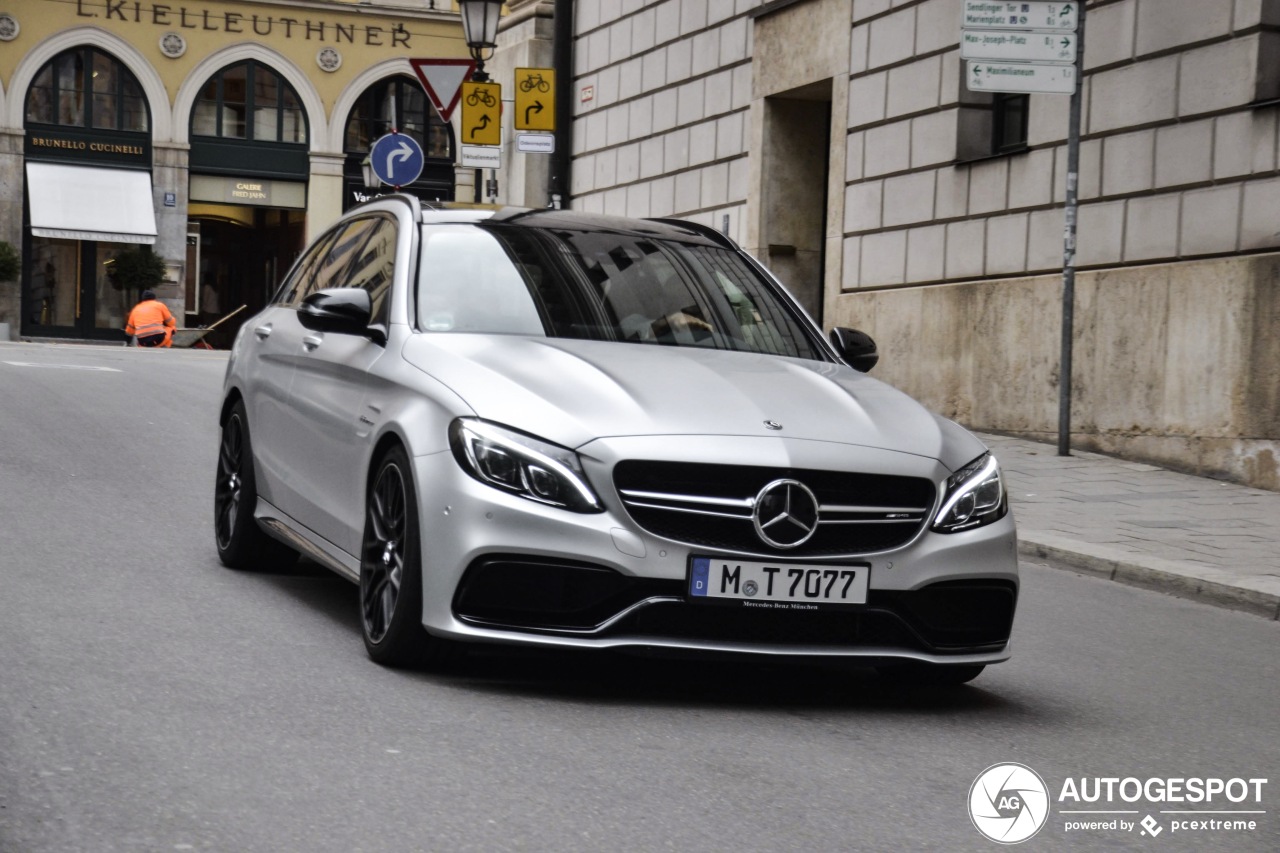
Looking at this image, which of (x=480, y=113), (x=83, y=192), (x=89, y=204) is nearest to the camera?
(x=480, y=113)

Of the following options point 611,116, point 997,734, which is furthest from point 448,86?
point 997,734

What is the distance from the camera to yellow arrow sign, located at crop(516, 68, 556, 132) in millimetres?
18141

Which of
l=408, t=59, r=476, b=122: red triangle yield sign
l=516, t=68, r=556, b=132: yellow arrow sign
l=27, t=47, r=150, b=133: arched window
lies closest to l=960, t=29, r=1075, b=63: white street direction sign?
l=408, t=59, r=476, b=122: red triangle yield sign

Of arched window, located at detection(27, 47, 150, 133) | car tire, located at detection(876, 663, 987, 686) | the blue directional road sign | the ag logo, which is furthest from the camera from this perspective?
arched window, located at detection(27, 47, 150, 133)

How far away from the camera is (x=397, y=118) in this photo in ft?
152

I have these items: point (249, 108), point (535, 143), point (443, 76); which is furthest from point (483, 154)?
point (249, 108)

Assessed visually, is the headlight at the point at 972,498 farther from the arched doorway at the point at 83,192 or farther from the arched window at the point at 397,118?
the arched window at the point at 397,118

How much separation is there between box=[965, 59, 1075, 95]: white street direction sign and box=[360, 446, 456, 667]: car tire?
28.2ft

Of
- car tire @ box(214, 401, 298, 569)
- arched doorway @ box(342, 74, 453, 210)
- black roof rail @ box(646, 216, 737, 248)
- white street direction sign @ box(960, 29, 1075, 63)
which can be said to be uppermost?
arched doorway @ box(342, 74, 453, 210)

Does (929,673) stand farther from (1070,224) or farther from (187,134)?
(187,134)

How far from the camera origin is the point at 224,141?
44.6 metres

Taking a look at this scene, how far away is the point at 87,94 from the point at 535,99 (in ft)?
90.6

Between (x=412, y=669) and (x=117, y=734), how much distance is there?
3.88 feet

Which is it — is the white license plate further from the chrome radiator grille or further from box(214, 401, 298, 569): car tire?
box(214, 401, 298, 569): car tire
